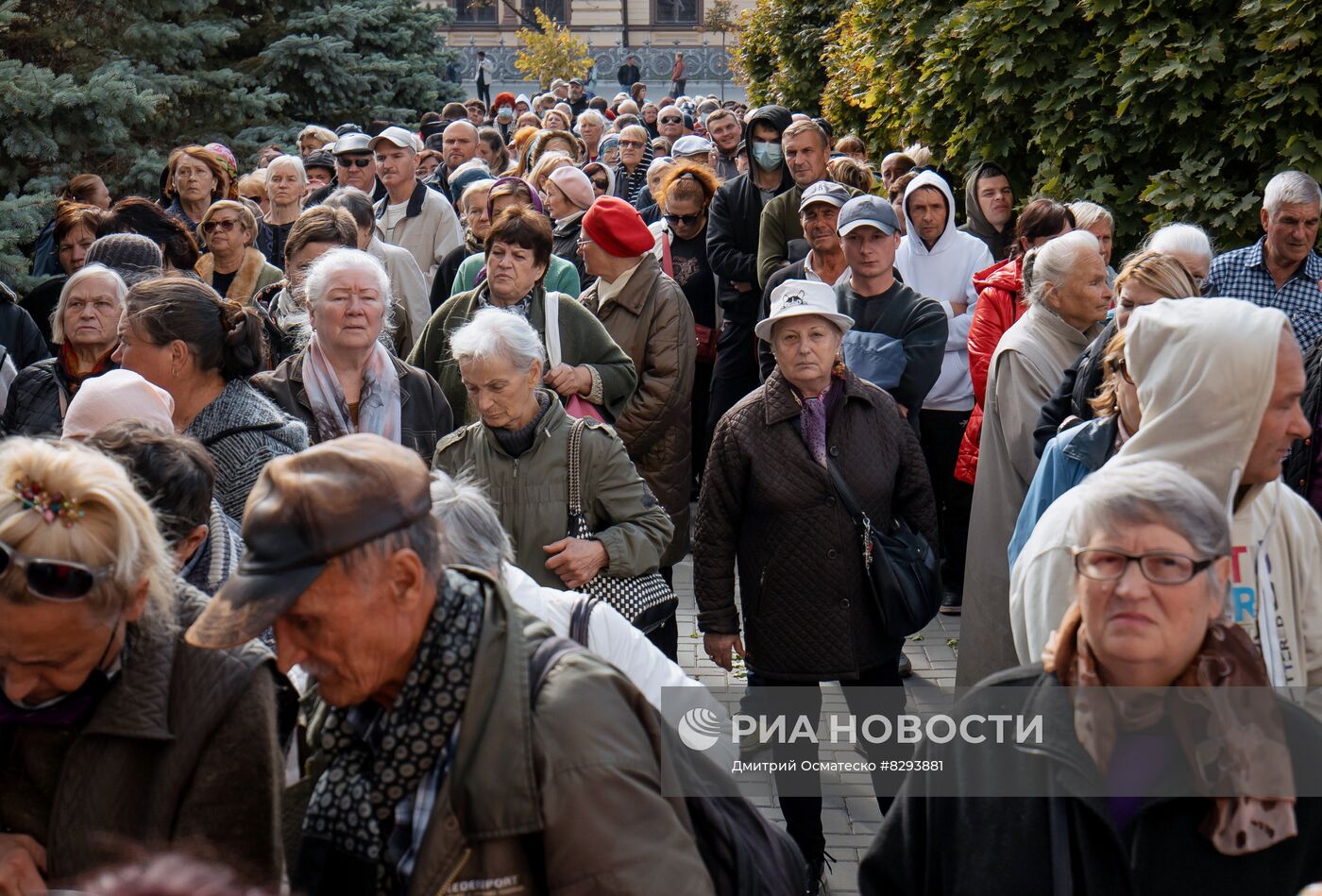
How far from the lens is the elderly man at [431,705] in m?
2.16

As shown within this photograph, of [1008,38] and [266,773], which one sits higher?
[1008,38]

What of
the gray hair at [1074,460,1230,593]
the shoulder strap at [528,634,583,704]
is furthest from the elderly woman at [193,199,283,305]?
the gray hair at [1074,460,1230,593]

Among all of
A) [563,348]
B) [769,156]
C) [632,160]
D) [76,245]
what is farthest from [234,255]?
[632,160]

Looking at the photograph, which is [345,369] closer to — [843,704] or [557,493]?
[557,493]

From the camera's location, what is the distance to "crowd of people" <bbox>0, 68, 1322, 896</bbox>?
7.36 ft

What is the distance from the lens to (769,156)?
30.6 feet

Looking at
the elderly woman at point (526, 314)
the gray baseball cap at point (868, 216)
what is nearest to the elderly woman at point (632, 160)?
the gray baseball cap at point (868, 216)

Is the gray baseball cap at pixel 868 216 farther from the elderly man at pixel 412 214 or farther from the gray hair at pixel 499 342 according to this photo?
the elderly man at pixel 412 214

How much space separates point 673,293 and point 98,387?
11.9 feet

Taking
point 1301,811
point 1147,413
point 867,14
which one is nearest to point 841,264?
point 1147,413

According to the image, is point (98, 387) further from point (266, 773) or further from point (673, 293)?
point (673, 293)

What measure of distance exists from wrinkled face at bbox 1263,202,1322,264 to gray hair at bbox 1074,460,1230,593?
5166 mm

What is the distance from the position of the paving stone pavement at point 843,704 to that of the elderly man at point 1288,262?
223 cm

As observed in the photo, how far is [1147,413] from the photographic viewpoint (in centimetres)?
335
